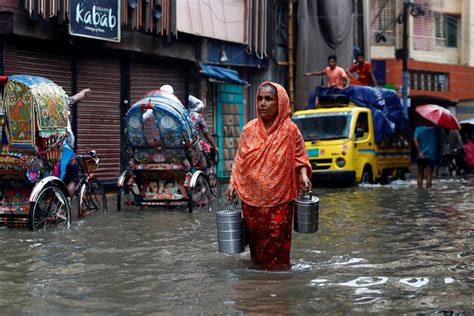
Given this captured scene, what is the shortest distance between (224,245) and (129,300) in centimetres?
111

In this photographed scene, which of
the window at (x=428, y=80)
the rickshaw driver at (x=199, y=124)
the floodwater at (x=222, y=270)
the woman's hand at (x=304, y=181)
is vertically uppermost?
the window at (x=428, y=80)

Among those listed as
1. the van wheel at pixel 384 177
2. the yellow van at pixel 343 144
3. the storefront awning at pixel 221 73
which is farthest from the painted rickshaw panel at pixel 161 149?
the van wheel at pixel 384 177

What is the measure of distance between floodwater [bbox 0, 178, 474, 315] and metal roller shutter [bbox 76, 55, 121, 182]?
5.03 meters

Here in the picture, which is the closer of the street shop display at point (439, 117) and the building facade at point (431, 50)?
the street shop display at point (439, 117)

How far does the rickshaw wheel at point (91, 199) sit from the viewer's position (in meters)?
10.6

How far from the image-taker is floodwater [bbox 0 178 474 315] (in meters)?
5.46

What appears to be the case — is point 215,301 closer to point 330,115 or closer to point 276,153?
point 276,153

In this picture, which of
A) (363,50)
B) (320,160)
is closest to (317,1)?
(363,50)

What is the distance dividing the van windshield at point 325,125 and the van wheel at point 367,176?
108 centimetres

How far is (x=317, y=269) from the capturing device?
22.5ft

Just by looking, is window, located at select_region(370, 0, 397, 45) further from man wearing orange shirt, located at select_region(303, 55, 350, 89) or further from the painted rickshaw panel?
the painted rickshaw panel

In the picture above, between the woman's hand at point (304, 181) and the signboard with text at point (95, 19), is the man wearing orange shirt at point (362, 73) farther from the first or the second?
the woman's hand at point (304, 181)

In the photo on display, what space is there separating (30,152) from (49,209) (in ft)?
2.53

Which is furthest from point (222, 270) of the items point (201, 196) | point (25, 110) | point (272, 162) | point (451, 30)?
point (451, 30)
